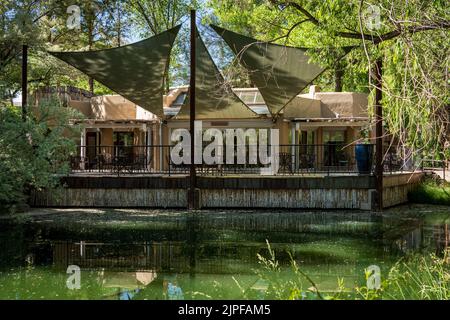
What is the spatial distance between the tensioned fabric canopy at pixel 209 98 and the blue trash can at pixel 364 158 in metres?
3.77

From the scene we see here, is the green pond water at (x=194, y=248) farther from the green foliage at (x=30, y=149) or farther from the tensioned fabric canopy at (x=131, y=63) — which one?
the tensioned fabric canopy at (x=131, y=63)

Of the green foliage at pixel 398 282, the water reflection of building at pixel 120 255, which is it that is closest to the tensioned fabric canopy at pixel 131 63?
the water reflection of building at pixel 120 255

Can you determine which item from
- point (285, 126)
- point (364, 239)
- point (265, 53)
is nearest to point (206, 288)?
point (364, 239)

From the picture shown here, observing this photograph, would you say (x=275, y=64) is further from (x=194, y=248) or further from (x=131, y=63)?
(x=194, y=248)

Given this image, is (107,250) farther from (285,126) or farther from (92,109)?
(92,109)

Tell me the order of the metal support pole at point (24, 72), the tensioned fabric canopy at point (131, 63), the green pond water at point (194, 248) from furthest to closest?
the tensioned fabric canopy at point (131, 63)
the metal support pole at point (24, 72)
the green pond water at point (194, 248)

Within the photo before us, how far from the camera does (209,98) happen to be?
1648 cm

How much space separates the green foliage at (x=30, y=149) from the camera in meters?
11.1

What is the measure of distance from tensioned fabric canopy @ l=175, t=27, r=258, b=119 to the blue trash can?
12.4ft

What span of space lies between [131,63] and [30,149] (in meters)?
3.43

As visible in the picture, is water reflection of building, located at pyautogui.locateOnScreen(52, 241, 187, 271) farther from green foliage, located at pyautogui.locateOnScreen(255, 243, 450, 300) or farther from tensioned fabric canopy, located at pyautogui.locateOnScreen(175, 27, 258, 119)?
tensioned fabric canopy, located at pyautogui.locateOnScreen(175, 27, 258, 119)

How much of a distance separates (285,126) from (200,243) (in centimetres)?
990

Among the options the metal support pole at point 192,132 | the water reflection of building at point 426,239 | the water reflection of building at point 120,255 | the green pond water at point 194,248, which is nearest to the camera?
the green pond water at point 194,248

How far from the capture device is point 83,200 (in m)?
14.3
